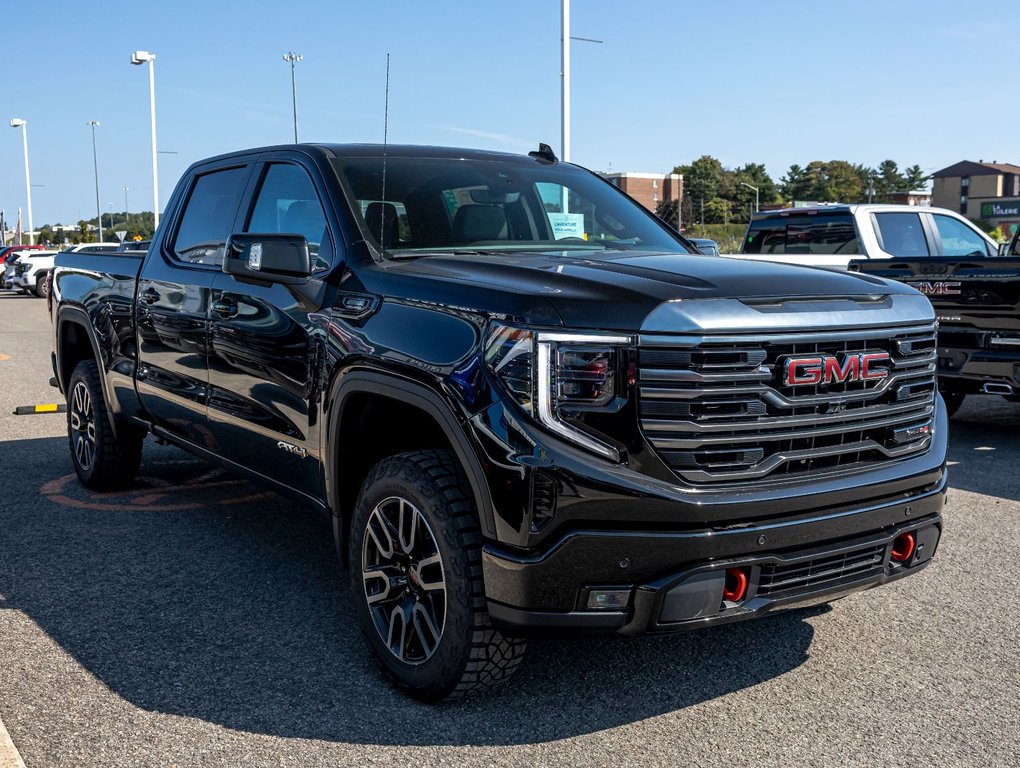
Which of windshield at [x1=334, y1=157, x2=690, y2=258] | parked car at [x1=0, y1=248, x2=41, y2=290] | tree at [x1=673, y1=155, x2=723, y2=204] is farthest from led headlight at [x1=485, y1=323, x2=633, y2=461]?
tree at [x1=673, y1=155, x2=723, y2=204]

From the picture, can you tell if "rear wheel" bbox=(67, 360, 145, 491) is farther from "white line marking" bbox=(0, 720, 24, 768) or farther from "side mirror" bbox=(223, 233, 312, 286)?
"white line marking" bbox=(0, 720, 24, 768)

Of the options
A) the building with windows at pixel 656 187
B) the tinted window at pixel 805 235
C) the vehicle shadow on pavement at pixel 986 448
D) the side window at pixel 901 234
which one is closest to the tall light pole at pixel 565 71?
the tinted window at pixel 805 235

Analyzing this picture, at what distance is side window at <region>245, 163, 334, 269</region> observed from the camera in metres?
4.42

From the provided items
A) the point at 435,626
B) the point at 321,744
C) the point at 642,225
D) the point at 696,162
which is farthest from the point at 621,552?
the point at 696,162

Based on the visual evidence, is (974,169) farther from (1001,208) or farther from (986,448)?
(986,448)

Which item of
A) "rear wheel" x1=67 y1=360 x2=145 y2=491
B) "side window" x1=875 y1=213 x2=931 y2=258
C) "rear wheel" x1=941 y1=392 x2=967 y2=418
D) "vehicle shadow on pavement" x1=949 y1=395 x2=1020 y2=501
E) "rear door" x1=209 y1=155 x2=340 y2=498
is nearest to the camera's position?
"rear door" x1=209 y1=155 x2=340 y2=498

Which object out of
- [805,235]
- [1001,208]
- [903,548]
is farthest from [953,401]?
[1001,208]

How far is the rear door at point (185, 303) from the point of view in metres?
5.20

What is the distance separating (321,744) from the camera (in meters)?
3.37

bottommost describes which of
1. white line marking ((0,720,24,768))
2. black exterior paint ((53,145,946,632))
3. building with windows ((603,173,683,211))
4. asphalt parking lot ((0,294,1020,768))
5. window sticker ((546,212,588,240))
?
asphalt parking lot ((0,294,1020,768))

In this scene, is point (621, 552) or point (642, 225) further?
point (642, 225)

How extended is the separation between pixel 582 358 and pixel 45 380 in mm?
10869

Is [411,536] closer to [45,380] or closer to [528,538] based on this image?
[528,538]

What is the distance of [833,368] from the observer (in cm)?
340
